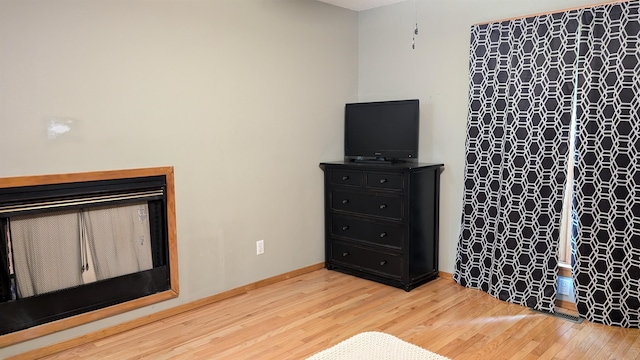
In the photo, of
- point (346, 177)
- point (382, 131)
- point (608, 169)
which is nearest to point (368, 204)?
point (346, 177)

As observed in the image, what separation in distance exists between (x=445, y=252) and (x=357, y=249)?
0.76m

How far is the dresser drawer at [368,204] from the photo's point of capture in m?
3.80

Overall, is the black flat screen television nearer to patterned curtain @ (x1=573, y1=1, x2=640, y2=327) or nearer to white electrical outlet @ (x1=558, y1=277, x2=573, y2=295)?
patterned curtain @ (x1=573, y1=1, x2=640, y2=327)

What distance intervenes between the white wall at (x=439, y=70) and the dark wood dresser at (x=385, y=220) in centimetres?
13

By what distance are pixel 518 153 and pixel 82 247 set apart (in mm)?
3057

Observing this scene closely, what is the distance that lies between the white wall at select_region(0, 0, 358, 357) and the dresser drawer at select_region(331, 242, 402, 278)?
0.79 ft

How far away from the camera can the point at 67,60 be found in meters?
2.75

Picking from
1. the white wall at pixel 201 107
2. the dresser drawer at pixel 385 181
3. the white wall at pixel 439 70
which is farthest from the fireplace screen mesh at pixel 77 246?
the white wall at pixel 439 70

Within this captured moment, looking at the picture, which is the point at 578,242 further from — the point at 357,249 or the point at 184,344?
the point at 184,344

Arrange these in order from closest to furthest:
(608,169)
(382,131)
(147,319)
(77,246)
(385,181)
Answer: (77,246), (608,169), (147,319), (385,181), (382,131)

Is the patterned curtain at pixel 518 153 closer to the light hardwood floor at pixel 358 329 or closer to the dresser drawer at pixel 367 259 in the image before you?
the light hardwood floor at pixel 358 329

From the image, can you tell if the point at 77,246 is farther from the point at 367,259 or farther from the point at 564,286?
the point at 564,286

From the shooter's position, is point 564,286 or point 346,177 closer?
→ point 564,286

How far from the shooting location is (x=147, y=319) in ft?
10.4
